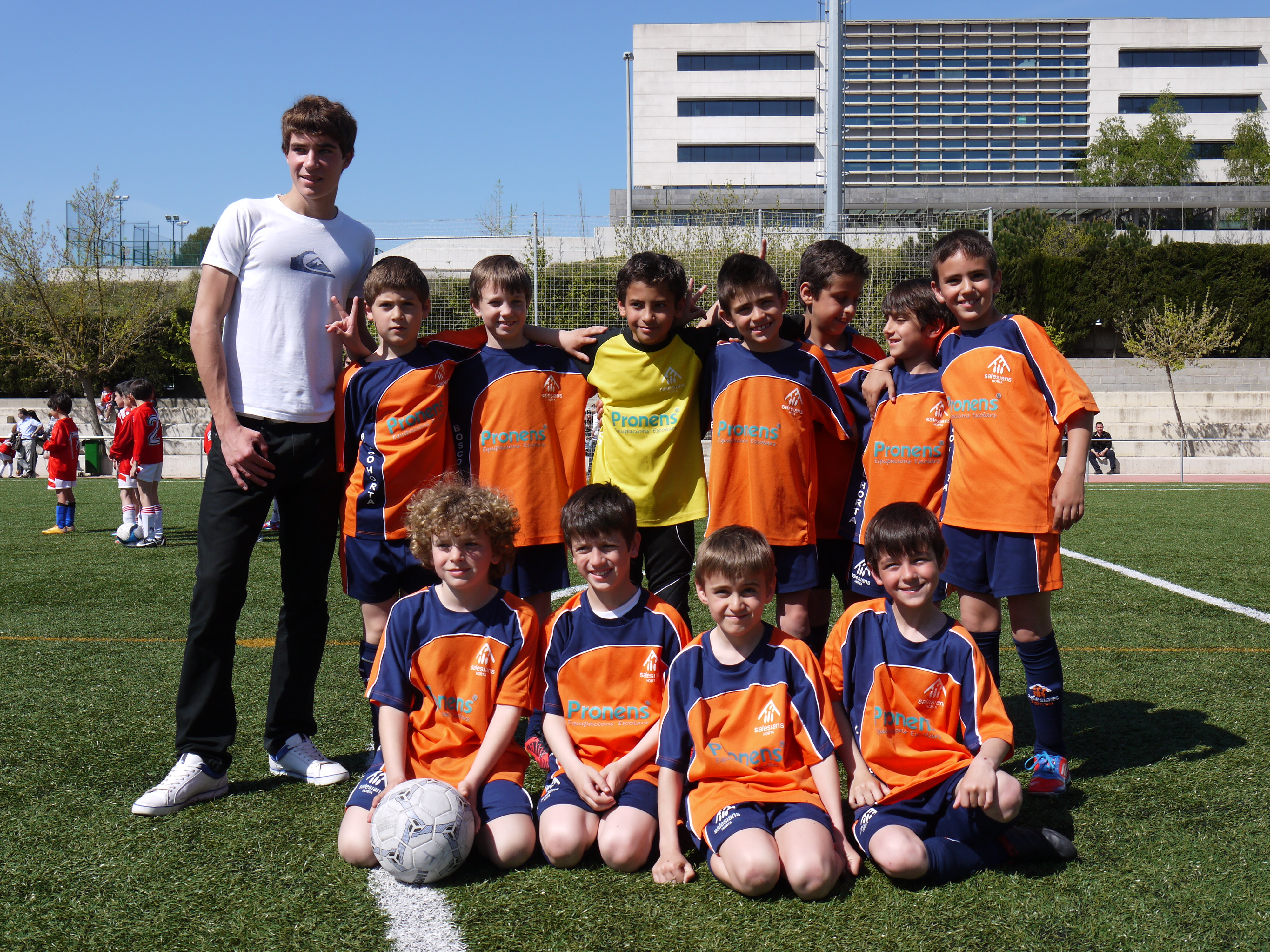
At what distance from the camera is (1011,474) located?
10.8ft

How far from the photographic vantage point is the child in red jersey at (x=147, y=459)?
393 inches

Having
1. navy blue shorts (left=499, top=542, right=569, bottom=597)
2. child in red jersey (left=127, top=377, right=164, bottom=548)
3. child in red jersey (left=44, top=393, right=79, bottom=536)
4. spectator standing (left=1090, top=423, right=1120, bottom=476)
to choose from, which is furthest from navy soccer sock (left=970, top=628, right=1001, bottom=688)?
spectator standing (left=1090, top=423, right=1120, bottom=476)

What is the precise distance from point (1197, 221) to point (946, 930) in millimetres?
56259

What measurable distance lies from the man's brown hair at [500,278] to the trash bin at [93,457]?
879 inches

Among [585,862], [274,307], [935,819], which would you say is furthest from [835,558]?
[274,307]

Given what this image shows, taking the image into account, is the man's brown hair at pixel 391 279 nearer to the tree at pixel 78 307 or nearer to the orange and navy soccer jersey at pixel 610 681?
the orange and navy soccer jersey at pixel 610 681

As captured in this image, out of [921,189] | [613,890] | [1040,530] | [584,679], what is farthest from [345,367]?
A: [921,189]

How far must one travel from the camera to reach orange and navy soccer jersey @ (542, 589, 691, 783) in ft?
9.67

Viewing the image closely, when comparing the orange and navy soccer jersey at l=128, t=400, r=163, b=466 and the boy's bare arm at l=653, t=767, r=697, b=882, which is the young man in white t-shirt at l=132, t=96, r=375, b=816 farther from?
the orange and navy soccer jersey at l=128, t=400, r=163, b=466

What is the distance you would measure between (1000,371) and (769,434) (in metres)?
0.83

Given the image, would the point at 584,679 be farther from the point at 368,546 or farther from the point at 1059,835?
the point at 1059,835

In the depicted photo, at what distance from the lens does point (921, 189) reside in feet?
172

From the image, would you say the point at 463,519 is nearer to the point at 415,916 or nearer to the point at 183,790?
the point at 415,916

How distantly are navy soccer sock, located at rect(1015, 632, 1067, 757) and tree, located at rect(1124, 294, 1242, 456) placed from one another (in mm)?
26612
